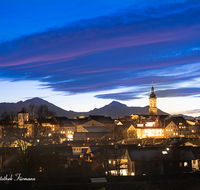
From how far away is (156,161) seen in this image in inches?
2020

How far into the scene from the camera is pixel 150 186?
127 feet

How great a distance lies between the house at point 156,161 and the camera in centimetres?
5059

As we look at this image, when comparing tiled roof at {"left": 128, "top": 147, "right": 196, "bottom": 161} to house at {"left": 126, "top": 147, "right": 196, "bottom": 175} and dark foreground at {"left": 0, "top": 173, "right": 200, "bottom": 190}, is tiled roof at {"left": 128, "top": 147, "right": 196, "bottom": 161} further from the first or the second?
dark foreground at {"left": 0, "top": 173, "right": 200, "bottom": 190}

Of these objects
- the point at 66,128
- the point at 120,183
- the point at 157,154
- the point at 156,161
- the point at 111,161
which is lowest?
the point at 120,183

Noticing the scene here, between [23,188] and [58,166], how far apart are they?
2357 cm

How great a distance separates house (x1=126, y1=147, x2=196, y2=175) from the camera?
166 feet

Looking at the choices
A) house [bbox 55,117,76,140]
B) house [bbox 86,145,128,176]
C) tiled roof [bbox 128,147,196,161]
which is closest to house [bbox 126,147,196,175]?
tiled roof [bbox 128,147,196,161]

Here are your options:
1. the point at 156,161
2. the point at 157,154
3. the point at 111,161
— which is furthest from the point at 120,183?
the point at 111,161

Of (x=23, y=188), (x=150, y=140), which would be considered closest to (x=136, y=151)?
(x=23, y=188)

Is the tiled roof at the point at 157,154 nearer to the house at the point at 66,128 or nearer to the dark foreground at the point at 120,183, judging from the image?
the dark foreground at the point at 120,183

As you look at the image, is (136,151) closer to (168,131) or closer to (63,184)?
(63,184)

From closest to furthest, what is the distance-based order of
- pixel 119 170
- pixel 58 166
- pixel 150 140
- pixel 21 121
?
pixel 58 166 < pixel 119 170 < pixel 150 140 < pixel 21 121

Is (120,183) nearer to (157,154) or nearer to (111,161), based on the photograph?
(157,154)

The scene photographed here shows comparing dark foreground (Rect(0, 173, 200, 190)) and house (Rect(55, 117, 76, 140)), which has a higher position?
house (Rect(55, 117, 76, 140))
